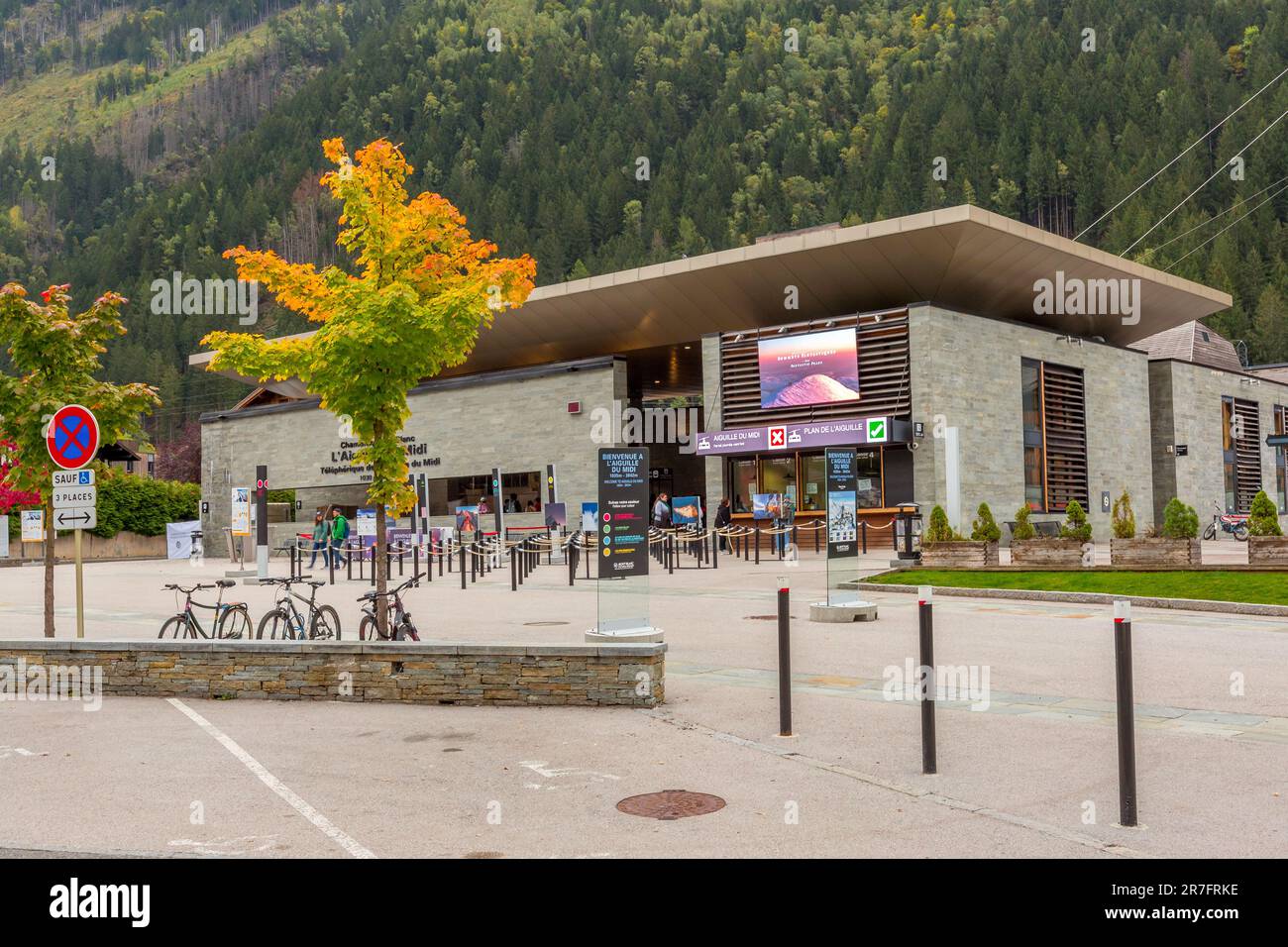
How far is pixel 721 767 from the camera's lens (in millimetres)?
7449

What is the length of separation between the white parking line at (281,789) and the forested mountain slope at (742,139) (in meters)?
76.3

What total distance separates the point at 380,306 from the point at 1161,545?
15116 mm

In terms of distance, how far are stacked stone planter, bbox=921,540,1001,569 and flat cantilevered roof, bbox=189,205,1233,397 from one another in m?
10.6

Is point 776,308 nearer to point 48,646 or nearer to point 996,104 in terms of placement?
point 48,646

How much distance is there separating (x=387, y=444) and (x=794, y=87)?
5239 inches

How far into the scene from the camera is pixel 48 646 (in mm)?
11242

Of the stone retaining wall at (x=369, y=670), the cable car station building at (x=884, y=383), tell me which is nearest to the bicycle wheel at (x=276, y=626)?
the stone retaining wall at (x=369, y=670)

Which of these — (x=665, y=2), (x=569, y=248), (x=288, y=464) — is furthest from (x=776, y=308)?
(x=665, y=2)

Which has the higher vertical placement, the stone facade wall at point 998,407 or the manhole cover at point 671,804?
the stone facade wall at point 998,407

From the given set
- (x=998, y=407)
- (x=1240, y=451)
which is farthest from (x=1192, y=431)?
(x=998, y=407)

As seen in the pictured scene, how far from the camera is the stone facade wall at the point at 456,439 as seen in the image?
3978cm

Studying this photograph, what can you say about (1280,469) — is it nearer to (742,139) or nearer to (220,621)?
(220,621)

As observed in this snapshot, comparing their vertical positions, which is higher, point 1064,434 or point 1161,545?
point 1064,434

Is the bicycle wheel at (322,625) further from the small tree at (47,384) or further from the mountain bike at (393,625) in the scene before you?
the small tree at (47,384)
